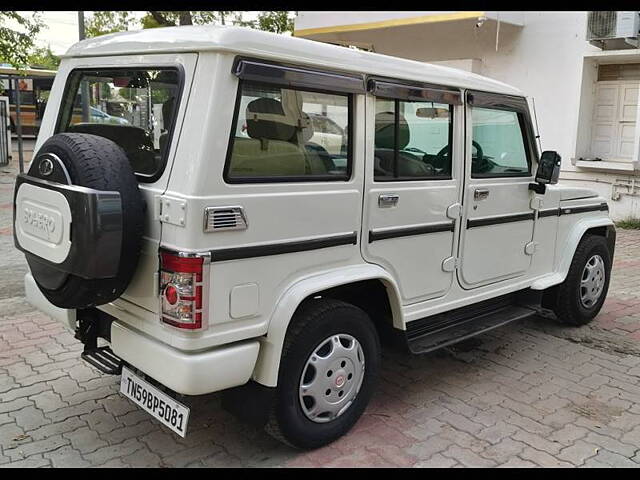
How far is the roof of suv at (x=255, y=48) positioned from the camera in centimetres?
273

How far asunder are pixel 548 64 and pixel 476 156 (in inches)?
292

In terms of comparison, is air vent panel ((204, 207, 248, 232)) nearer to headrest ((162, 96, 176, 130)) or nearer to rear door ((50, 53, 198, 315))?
rear door ((50, 53, 198, 315))

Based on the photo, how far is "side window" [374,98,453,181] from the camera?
3.47 meters

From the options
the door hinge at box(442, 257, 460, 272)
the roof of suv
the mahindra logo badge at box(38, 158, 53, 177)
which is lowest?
the door hinge at box(442, 257, 460, 272)

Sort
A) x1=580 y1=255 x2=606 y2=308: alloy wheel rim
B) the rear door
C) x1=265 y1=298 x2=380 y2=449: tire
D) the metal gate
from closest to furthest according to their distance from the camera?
the rear door, x1=265 y1=298 x2=380 y2=449: tire, x1=580 y1=255 x2=606 y2=308: alloy wheel rim, the metal gate

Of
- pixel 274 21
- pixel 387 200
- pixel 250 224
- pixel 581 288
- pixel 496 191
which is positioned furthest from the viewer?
pixel 274 21

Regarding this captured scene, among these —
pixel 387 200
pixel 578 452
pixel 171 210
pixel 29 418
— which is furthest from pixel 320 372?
pixel 29 418

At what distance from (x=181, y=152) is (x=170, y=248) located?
0.43 meters

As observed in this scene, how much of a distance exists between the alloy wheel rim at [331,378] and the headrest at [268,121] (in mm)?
1069

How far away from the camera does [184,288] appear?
8.78 ft

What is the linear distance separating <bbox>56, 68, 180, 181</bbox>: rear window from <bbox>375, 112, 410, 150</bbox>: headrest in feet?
3.82

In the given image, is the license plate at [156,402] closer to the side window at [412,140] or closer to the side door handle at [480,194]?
the side window at [412,140]

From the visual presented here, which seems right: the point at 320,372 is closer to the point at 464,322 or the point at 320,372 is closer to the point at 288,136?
the point at 288,136

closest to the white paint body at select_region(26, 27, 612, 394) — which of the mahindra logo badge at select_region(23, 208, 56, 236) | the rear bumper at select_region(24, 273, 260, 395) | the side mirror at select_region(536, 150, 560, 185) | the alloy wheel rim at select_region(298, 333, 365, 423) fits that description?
the rear bumper at select_region(24, 273, 260, 395)
